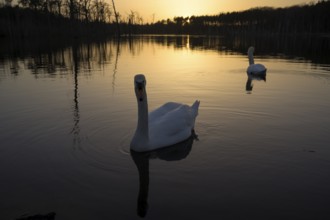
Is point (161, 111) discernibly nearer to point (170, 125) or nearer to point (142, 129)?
point (170, 125)

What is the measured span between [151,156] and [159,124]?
32.0 inches

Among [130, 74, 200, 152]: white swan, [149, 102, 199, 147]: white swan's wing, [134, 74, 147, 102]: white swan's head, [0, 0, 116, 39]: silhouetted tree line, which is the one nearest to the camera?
[134, 74, 147, 102]: white swan's head

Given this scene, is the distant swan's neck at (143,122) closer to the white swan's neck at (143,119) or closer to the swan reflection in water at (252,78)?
the white swan's neck at (143,119)

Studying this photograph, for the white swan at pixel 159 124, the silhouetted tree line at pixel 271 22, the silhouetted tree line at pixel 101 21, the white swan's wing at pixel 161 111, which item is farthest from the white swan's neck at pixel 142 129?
the silhouetted tree line at pixel 271 22

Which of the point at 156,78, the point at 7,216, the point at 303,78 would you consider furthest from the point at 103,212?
the point at 303,78

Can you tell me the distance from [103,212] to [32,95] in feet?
29.4

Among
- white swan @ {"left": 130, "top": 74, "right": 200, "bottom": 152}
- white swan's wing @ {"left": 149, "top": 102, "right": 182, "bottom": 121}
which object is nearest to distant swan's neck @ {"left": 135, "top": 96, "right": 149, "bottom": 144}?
white swan @ {"left": 130, "top": 74, "right": 200, "bottom": 152}

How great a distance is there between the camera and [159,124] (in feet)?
23.8

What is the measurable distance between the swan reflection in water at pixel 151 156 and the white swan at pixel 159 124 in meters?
0.10

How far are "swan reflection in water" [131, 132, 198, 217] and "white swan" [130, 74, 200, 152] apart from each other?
3.8 inches

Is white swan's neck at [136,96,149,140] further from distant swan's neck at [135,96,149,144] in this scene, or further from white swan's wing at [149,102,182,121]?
white swan's wing at [149,102,182,121]

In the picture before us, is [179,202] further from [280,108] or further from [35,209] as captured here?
[280,108]

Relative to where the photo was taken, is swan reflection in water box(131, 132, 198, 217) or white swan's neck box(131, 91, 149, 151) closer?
swan reflection in water box(131, 132, 198, 217)

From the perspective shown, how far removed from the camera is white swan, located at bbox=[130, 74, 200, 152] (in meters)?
6.56
